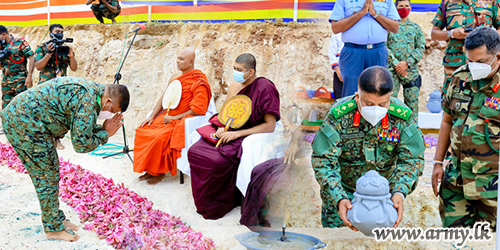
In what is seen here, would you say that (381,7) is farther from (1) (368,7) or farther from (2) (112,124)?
(2) (112,124)

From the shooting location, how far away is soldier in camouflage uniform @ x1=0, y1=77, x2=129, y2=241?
2693mm

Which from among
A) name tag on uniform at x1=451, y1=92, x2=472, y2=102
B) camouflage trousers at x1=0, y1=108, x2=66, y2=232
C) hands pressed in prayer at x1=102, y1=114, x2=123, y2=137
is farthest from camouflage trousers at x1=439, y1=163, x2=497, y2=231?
camouflage trousers at x1=0, y1=108, x2=66, y2=232

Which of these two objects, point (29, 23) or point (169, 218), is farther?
point (29, 23)

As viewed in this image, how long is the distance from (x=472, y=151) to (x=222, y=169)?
1.97 meters

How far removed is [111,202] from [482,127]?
2931 mm

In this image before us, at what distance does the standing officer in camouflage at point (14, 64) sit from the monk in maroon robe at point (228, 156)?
4208 mm

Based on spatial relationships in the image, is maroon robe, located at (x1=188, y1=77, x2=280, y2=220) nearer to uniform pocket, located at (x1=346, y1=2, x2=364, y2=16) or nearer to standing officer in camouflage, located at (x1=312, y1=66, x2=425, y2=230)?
uniform pocket, located at (x1=346, y1=2, x2=364, y2=16)

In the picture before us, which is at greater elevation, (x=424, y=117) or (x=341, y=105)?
(x=341, y=105)

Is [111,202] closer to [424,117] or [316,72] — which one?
[316,72]

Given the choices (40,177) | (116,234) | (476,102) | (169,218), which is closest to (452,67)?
(476,102)

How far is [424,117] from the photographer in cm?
565

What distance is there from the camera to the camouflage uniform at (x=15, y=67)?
6.36m

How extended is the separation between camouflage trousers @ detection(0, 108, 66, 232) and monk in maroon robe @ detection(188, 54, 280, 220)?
1173 mm

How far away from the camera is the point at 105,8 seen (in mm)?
8078
